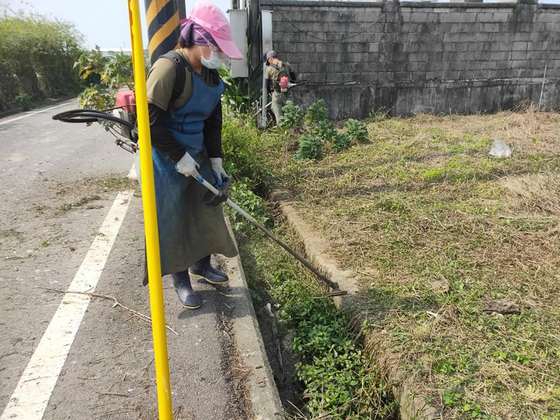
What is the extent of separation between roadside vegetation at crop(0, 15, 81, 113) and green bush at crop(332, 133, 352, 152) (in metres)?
11.1

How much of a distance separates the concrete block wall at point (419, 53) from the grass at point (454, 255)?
360 cm

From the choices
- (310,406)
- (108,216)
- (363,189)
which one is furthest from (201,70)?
(363,189)

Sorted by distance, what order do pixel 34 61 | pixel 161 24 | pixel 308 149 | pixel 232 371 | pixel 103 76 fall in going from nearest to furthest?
pixel 232 371 < pixel 161 24 < pixel 103 76 < pixel 308 149 < pixel 34 61

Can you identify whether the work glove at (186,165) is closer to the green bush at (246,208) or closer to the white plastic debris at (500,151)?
the green bush at (246,208)

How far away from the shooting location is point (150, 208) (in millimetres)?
1519

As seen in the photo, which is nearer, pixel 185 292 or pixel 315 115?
pixel 185 292

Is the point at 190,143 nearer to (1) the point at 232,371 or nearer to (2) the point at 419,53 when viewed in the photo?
(1) the point at 232,371

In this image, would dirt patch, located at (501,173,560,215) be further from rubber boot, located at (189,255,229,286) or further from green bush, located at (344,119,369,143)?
rubber boot, located at (189,255,229,286)

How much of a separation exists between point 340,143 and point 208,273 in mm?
4397

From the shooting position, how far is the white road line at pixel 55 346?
2.18 meters

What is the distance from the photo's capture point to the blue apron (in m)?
2.69

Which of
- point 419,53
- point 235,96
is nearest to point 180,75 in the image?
point 235,96

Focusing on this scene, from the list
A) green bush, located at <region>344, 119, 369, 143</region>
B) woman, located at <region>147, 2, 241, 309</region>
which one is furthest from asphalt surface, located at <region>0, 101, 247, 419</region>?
green bush, located at <region>344, 119, 369, 143</region>

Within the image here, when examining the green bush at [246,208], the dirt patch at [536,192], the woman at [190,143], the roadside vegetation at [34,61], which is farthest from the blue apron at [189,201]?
the roadside vegetation at [34,61]
